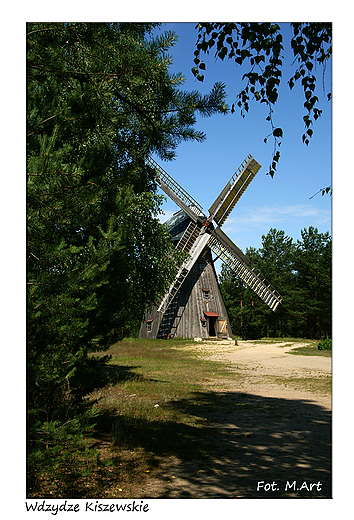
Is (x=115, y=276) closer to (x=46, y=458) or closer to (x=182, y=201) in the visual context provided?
(x=46, y=458)

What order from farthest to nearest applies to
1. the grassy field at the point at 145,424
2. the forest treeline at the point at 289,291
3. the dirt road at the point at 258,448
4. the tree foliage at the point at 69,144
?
1. the forest treeline at the point at 289,291
2. the grassy field at the point at 145,424
3. the dirt road at the point at 258,448
4. the tree foliage at the point at 69,144

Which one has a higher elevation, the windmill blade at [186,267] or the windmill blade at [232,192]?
the windmill blade at [232,192]

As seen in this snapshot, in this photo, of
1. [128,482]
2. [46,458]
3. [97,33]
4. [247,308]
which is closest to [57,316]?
[46,458]

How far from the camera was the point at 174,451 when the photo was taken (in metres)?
5.77

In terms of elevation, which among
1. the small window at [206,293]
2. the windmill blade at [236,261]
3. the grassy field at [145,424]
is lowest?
the grassy field at [145,424]

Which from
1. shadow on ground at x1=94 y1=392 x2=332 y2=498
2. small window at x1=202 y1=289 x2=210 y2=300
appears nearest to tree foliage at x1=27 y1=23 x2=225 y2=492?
shadow on ground at x1=94 y1=392 x2=332 y2=498

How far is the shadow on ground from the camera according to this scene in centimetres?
438

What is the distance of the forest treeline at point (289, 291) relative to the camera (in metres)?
35.6

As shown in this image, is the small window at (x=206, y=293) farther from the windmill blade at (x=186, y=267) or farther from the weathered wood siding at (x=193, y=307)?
the windmill blade at (x=186, y=267)

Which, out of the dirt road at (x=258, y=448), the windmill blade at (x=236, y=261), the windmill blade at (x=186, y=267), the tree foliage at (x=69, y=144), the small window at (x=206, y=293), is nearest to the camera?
the tree foliage at (x=69, y=144)

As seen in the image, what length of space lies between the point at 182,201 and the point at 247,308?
24725 millimetres

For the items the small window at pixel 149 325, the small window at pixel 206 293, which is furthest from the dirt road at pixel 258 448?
the small window at pixel 149 325

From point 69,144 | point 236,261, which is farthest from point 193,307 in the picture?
point 69,144

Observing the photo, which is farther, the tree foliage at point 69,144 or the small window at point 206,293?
the small window at point 206,293
